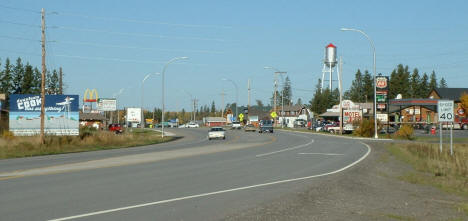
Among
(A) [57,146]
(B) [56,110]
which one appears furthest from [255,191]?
(B) [56,110]

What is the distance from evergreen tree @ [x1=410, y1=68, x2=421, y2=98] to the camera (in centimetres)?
14750

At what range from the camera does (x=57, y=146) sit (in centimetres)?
3494

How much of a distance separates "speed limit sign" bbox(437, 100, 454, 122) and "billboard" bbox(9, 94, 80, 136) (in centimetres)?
3371

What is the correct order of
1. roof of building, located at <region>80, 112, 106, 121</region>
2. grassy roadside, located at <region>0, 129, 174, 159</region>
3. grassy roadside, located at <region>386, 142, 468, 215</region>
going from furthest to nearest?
roof of building, located at <region>80, 112, 106, 121</region>
grassy roadside, located at <region>0, 129, 174, 159</region>
grassy roadside, located at <region>386, 142, 468, 215</region>

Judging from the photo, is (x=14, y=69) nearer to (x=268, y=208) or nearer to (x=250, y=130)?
(x=250, y=130)

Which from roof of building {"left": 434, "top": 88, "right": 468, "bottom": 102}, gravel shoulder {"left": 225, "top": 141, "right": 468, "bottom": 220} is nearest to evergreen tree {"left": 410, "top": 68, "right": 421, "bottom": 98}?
roof of building {"left": 434, "top": 88, "right": 468, "bottom": 102}

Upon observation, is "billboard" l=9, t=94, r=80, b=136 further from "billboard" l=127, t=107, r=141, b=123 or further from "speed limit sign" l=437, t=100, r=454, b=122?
"speed limit sign" l=437, t=100, r=454, b=122

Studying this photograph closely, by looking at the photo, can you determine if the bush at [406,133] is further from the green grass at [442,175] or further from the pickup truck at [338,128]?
the green grass at [442,175]

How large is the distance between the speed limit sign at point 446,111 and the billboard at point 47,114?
3371 centimetres

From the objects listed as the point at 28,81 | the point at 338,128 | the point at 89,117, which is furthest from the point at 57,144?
the point at 28,81

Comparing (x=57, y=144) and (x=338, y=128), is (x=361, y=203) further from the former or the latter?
(x=338, y=128)

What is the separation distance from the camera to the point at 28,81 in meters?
117

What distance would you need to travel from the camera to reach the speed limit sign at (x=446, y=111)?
1072 inches

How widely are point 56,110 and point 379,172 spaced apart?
40.7 meters
